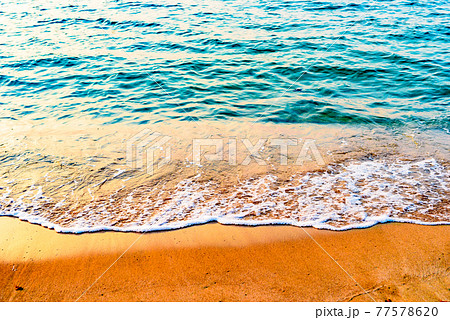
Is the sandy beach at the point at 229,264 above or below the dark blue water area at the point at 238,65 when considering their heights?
below

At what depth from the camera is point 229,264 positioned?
118 inches

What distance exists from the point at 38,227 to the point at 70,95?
430 cm

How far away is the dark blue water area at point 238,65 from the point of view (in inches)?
246

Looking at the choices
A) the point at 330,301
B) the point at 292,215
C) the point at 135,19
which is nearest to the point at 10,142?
the point at 292,215

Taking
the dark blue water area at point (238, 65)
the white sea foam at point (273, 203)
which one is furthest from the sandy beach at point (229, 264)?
the dark blue water area at point (238, 65)

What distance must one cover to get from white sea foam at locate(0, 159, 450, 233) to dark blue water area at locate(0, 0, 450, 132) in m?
1.87

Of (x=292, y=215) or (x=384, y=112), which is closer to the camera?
(x=292, y=215)

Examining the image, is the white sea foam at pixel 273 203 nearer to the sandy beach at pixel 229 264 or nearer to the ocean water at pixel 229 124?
the ocean water at pixel 229 124

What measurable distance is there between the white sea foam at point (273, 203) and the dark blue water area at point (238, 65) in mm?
1874

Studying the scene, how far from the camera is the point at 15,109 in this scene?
21.2ft

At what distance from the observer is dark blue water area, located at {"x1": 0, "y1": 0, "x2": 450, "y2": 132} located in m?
6.24

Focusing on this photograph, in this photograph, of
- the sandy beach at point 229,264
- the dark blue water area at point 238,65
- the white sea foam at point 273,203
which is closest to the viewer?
the sandy beach at point 229,264

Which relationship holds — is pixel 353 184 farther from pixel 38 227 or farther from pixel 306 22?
pixel 306 22

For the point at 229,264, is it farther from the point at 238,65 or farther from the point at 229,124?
the point at 238,65
